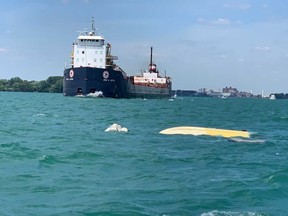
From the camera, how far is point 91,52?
94562 mm

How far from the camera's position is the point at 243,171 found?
673 inches

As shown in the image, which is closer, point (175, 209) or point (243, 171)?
point (175, 209)

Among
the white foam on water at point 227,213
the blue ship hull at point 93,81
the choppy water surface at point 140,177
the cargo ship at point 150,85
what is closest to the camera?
the white foam on water at point 227,213

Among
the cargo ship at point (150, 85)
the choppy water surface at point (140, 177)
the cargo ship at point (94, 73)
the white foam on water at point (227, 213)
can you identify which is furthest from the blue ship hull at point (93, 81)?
the white foam on water at point (227, 213)

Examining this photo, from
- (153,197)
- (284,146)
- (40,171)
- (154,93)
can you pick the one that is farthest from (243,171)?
(154,93)

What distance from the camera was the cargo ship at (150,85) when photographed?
10945cm

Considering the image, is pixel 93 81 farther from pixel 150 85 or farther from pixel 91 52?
pixel 150 85

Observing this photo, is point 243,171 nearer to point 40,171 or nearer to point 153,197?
point 153,197

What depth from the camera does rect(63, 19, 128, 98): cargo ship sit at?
8956cm

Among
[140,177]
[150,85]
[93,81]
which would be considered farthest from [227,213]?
[150,85]

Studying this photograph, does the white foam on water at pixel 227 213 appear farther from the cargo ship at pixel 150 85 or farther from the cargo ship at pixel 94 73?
the cargo ship at pixel 150 85

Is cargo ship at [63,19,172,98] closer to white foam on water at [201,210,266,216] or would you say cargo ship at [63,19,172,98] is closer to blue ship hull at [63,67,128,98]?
blue ship hull at [63,67,128,98]

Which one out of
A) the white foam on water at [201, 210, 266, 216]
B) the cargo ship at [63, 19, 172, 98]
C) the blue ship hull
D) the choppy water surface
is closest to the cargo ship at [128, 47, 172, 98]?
the cargo ship at [63, 19, 172, 98]

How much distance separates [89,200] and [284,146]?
15.6 meters
